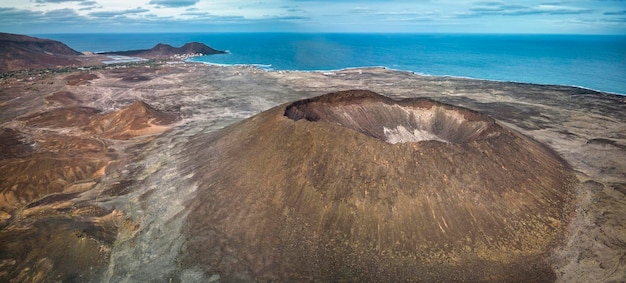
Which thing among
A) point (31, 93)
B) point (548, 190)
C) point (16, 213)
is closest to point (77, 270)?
point (16, 213)

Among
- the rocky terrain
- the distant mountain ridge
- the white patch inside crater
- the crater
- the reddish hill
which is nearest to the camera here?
the rocky terrain

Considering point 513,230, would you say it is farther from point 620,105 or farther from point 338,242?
point 620,105

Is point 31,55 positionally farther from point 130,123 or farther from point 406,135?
point 406,135

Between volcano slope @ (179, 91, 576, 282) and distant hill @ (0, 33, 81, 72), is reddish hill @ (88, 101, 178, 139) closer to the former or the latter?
volcano slope @ (179, 91, 576, 282)

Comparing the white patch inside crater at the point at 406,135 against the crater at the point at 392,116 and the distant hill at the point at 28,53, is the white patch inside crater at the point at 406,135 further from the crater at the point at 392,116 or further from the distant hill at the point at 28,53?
the distant hill at the point at 28,53

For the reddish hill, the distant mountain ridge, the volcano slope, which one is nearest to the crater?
the volcano slope
